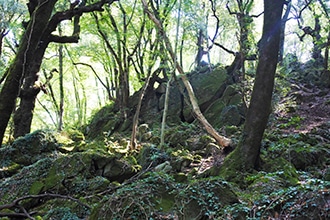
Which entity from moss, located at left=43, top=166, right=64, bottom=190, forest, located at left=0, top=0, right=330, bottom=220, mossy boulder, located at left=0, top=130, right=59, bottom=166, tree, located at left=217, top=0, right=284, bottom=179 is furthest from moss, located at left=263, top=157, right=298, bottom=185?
mossy boulder, located at left=0, top=130, right=59, bottom=166

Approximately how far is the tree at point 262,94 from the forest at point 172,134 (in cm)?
2

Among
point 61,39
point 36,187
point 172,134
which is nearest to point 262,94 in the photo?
point 172,134

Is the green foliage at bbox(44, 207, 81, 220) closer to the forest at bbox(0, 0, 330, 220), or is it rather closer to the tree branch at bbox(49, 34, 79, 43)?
the forest at bbox(0, 0, 330, 220)

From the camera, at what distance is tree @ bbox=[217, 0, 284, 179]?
6309mm

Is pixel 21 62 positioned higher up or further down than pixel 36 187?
higher up

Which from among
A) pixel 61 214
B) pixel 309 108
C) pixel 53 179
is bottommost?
pixel 61 214

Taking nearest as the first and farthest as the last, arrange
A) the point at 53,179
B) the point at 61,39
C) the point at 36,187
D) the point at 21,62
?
the point at 21,62, the point at 36,187, the point at 53,179, the point at 61,39

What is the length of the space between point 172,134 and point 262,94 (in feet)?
18.0

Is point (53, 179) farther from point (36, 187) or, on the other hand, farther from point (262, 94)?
point (262, 94)

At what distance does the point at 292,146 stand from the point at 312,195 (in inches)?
169

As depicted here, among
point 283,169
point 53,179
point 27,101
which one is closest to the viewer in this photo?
point 283,169

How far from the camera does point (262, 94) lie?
635 centimetres

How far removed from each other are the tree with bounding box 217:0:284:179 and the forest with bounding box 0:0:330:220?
2cm

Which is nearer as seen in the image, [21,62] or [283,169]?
[21,62]
